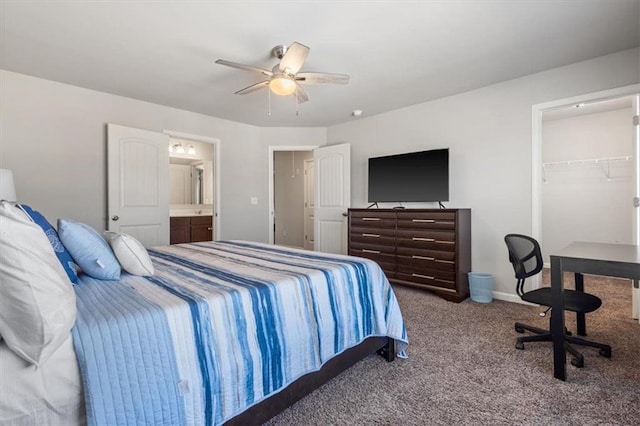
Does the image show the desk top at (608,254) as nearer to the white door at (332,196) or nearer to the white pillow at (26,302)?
the white pillow at (26,302)

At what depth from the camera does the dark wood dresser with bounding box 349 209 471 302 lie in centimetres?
329

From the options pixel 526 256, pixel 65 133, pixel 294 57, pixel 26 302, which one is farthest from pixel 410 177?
pixel 65 133

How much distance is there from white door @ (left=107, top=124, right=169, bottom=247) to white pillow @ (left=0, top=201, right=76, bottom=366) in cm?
304

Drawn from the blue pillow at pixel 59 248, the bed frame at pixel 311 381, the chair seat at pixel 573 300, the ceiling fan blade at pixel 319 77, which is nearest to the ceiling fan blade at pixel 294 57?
the ceiling fan blade at pixel 319 77

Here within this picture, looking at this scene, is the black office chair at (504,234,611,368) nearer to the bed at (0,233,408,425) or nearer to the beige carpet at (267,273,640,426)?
the beige carpet at (267,273,640,426)

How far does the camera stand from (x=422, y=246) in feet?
11.6

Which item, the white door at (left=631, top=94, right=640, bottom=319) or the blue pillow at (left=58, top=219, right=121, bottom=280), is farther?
the white door at (left=631, top=94, right=640, bottom=319)

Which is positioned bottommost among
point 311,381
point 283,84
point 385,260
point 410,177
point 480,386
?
point 480,386

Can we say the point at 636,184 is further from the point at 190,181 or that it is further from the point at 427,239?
the point at 190,181

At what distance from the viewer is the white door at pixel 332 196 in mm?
4695

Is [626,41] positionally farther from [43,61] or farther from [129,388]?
[43,61]

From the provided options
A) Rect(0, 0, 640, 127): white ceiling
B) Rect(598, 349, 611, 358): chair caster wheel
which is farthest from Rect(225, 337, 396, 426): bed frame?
Rect(0, 0, 640, 127): white ceiling

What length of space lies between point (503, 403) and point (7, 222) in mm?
2221

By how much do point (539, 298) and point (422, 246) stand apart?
1480 mm
